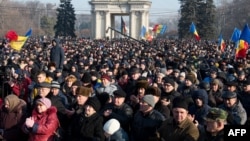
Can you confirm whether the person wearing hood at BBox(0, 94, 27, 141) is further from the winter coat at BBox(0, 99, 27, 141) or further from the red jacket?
the red jacket

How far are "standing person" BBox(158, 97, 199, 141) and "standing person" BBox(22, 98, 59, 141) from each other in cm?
159

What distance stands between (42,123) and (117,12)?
6538 centimetres

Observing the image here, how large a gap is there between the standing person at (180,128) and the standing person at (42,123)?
62.7 inches

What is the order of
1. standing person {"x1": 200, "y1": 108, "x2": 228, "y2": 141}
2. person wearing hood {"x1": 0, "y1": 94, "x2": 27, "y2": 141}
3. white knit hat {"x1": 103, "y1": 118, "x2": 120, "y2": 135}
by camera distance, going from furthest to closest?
person wearing hood {"x1": 0, "y1": 94, "x2": 27, "y2": 141}, white knit hat {"x1": 103, "y1": 118, "x2": 120, "y2": 135}, standing person {"x1": 200, "y1": 108, "x2": 228, "y2": 141}

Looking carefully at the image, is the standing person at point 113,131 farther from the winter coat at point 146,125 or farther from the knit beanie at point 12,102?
the knit beanie at point 12,102

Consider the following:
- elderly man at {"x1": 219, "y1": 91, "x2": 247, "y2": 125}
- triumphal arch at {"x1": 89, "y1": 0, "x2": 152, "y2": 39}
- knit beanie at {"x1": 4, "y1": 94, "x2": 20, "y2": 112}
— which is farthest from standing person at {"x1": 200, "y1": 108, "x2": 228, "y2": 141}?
triumphal arch at {"x1": 89, "y1": 0, "x2": 152, "y2": 39}

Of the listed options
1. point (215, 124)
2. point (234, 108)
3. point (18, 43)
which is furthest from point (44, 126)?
point (18, 43)

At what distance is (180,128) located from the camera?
643 cm

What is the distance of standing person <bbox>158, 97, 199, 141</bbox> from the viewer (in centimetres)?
639

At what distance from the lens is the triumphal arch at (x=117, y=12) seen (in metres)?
70.4

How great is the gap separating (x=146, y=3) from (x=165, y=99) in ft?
212

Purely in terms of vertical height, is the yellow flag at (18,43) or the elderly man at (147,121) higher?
the yellow flag at (18,43)

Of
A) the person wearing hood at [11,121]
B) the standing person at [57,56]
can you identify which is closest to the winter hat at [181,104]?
the person wearing hood at [11,121]

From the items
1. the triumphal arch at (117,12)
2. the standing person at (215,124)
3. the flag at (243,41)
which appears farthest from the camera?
the triumphal arch at (117,12)
